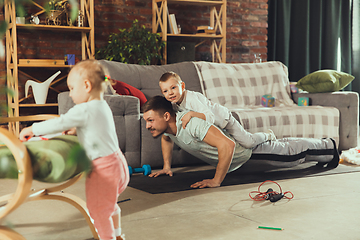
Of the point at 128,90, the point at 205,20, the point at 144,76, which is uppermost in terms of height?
the point at 205,20

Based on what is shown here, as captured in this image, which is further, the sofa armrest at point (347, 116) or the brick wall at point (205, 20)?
the brick wall at point (205, 20)

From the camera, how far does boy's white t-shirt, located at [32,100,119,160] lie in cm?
116

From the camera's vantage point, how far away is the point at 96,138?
46.9 inches

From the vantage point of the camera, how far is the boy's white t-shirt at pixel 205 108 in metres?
2.35

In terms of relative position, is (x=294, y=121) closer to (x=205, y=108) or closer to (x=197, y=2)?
(x=205, y=108)

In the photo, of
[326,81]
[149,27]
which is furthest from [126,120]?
[149,27]

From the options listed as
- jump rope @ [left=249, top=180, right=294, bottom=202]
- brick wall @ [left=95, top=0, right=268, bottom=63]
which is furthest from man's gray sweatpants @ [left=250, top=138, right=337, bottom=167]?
brick wall @ [left=95, top=0, right=268, bottom=63]

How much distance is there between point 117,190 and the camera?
4.02 feet

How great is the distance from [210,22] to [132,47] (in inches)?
49.6

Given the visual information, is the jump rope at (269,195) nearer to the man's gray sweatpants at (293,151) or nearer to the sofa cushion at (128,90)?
the man's gray sweatpants at (293,151)

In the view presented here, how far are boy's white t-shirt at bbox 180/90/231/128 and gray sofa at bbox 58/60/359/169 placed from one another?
0.42 meters

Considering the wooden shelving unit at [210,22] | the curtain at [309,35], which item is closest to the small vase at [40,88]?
the wooden shelving unit at [210,22]

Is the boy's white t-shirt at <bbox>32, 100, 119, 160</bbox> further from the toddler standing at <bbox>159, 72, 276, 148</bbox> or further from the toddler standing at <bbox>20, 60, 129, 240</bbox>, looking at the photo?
the toddler standing at <bbox>159, 72, 276, 148</bbox>

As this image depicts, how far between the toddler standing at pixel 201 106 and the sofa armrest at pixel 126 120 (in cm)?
32
